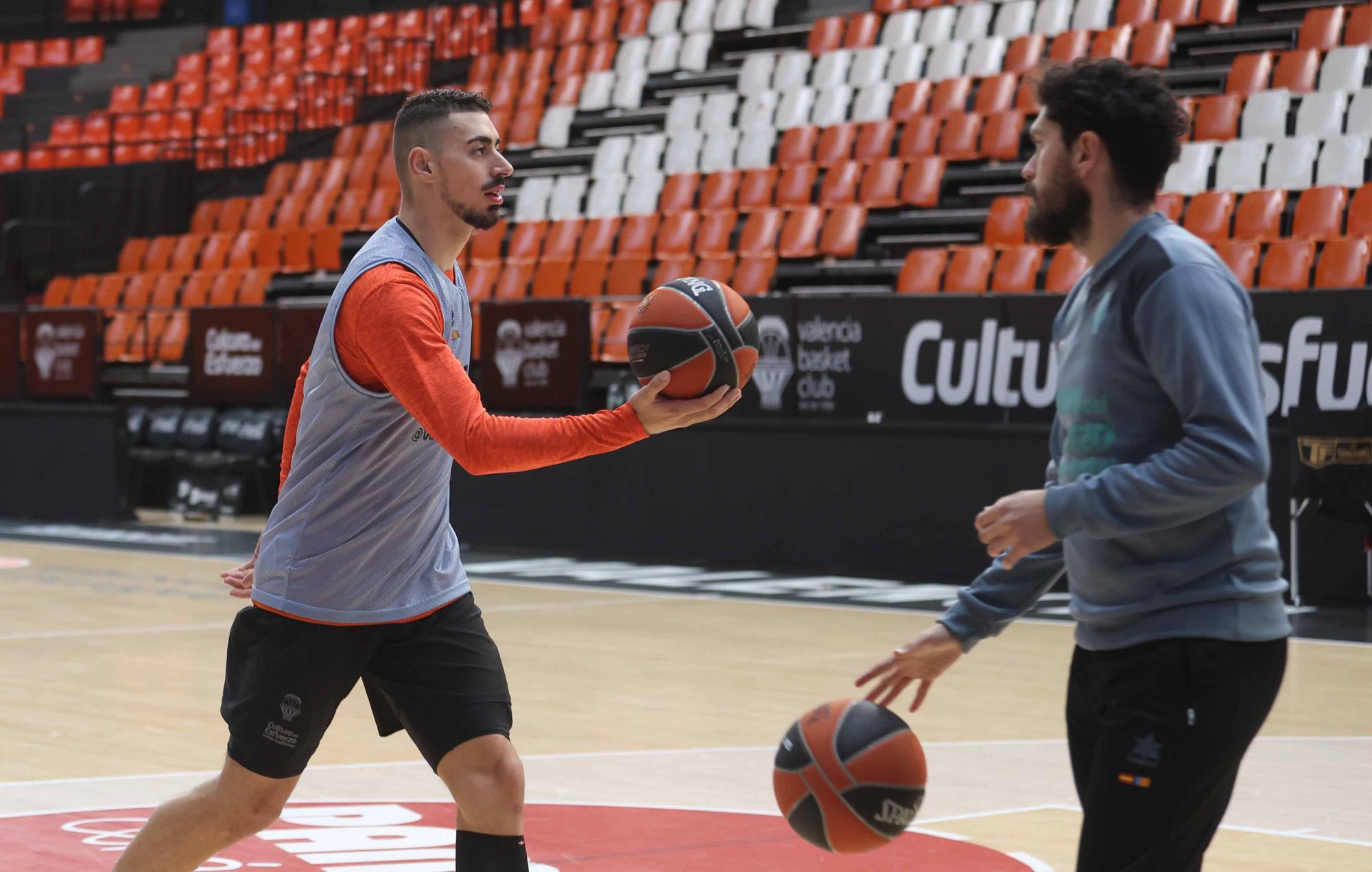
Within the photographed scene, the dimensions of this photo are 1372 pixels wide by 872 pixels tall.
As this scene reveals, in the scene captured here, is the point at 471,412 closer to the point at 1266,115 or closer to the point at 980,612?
the point at 980,612

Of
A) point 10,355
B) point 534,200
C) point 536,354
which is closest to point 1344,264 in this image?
point 536,354

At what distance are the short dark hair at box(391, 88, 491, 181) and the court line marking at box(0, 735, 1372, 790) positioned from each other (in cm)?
324

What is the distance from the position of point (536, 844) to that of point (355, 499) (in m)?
1.99

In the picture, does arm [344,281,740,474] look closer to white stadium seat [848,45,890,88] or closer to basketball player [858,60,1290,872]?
basketball player [858,60,1290,872]

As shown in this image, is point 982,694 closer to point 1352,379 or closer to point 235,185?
point 1352,379

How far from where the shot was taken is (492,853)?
12.8 ft

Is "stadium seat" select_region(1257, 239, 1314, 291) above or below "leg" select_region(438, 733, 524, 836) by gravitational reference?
above

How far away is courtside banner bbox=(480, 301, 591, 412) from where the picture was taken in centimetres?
1491

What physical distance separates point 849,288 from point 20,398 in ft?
26.9

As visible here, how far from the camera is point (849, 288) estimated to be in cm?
1664

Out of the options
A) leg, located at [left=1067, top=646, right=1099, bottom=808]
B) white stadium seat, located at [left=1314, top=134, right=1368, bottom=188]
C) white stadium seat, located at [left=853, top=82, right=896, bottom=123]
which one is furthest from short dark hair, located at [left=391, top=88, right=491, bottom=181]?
white stadium seat, located at [left=853, top=82, right=896, bottom=123]

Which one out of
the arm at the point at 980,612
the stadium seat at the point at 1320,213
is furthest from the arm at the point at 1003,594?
the stadium seat at the point at 1320,213

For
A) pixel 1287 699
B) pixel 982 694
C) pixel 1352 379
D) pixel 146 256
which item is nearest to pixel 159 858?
pixel 982 694

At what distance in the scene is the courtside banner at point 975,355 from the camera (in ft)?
37.3
